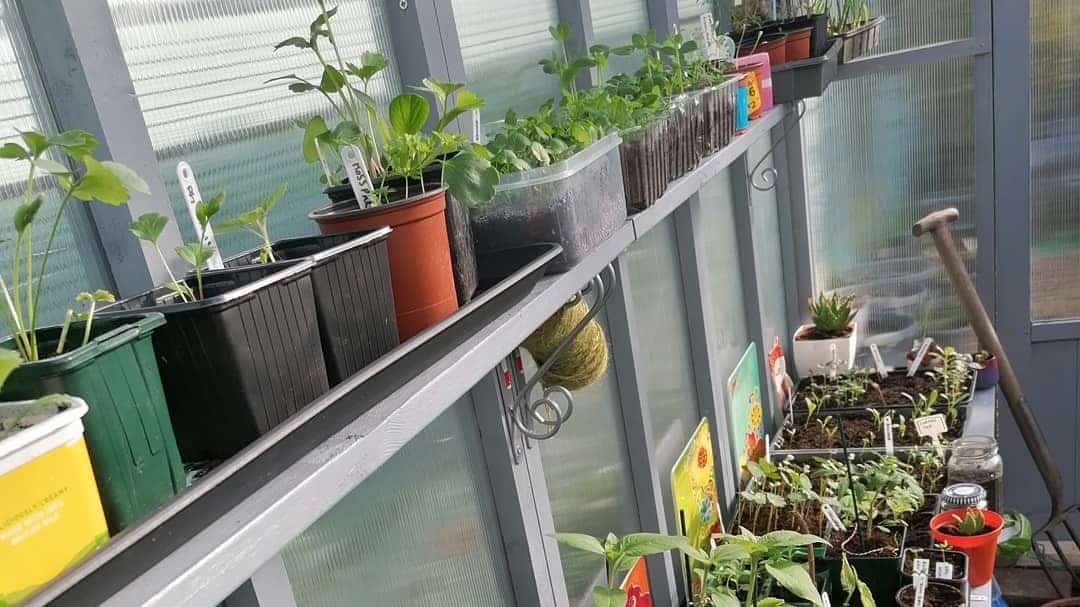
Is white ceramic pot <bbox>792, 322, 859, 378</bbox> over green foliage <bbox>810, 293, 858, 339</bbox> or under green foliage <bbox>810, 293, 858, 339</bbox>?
under

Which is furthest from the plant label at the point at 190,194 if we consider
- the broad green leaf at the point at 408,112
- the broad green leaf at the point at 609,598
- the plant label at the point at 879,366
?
the plant label at the point at 879,366

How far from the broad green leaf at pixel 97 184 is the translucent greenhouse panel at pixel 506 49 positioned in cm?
79

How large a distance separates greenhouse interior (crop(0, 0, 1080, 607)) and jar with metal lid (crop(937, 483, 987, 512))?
12mm

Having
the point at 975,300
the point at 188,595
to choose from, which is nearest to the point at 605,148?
the point at 188,595

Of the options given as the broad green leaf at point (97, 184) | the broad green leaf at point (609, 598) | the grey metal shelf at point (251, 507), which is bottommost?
the broad green leaf at point (609, 598)

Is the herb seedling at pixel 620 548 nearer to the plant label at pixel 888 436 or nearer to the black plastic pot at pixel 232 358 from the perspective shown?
the black plastic pot at pixel 232 358

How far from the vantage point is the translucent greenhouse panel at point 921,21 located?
2748mm

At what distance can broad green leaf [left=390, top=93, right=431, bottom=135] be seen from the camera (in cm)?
80

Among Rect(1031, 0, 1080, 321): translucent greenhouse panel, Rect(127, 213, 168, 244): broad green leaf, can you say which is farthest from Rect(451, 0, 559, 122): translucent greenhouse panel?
Rect(1031, 0, 1080, 321): translucent greenhouse panel

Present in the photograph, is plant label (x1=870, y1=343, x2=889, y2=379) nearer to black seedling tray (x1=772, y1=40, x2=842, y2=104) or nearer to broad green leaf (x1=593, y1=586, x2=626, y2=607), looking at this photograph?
black seedling tray (x1=772, y1=40, x2=842, y2=104)

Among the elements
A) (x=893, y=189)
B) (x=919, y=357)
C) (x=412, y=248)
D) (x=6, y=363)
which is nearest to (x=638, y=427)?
(x=412, y=248)

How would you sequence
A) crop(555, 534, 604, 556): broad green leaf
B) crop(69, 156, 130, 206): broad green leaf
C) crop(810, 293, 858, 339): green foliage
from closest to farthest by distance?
crop(69, 156, 130, 206): broad green leaf, crop(555, 534, 604, 556): broad green leaf, crop(810, 293, 858, 339): green foliage

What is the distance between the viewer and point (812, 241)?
10.3 ft

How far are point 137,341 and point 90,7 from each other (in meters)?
0.33
